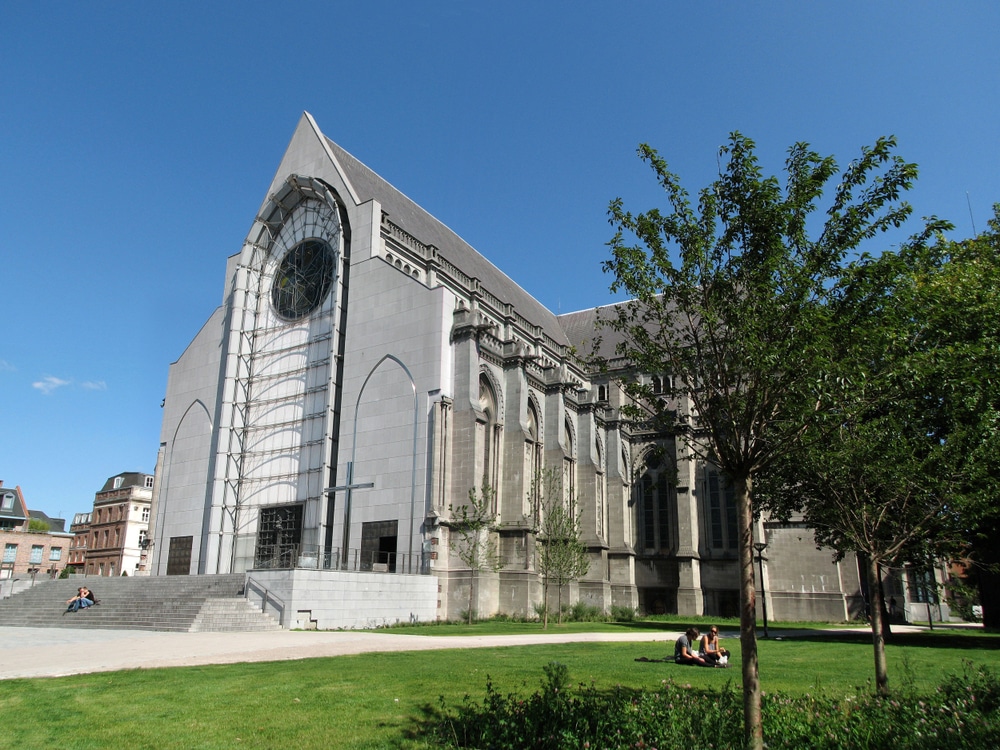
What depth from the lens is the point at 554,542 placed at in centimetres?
3541

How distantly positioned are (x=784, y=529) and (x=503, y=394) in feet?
65.1

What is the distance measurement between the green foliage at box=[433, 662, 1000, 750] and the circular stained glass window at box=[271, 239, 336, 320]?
3852cm

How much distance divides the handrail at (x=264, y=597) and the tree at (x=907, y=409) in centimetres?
1790

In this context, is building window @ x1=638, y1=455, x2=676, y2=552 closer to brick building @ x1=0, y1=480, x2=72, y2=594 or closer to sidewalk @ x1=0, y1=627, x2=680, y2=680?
sidewalk @ x1=0, y1=627, x2=680, y2=680

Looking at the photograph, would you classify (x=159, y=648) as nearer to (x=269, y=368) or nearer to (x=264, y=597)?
(x=264, y=597)

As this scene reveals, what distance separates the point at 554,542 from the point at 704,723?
28.1 metres

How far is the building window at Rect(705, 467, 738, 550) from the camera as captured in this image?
47438 millimetres

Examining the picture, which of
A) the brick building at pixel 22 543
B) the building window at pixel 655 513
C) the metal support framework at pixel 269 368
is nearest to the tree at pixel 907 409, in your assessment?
the building window at pixel 655 513

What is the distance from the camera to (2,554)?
74.8 m

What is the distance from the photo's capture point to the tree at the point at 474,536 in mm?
33406

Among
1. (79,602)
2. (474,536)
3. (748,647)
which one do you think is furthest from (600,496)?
(748,647)

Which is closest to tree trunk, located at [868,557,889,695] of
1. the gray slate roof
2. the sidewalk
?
the sidewalk

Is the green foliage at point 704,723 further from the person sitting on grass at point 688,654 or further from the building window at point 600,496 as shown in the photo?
the building window at point 600,496

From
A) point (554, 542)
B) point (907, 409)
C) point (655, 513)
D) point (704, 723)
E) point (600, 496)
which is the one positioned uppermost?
point (600, 496)
